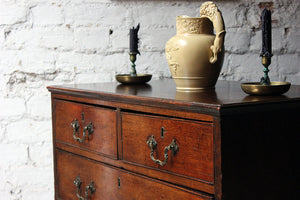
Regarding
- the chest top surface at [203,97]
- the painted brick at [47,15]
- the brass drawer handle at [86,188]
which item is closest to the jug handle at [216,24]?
the chest top surface at [203,97]

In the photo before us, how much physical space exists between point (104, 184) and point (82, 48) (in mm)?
944

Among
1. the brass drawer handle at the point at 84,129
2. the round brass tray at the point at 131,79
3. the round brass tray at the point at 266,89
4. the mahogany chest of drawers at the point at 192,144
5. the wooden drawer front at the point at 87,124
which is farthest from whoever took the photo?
the round brass tray at the point at 131,79

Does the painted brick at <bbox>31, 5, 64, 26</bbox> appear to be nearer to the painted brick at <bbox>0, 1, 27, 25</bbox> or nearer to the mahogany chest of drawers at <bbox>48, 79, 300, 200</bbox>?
the painted brick at <bbox>0, 1, 27, 25</bbox>

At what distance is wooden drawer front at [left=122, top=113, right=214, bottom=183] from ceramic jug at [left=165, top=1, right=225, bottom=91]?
0.20 metres

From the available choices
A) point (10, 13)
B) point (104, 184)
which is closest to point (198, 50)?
point (104, 184)

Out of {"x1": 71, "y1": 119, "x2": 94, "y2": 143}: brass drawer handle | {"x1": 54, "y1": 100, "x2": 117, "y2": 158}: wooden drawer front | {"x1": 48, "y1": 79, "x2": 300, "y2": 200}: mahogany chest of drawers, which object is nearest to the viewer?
{"x1": 48, "y1": 79, "x2": 300, "y2": 200}: mahogany chest of drawers

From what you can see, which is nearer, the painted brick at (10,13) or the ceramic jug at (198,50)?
the ceramic jug at (198,50)

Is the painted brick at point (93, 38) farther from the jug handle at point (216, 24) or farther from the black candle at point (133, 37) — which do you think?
the jug handle at point (216, 24)

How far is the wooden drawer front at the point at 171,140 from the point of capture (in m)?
1.23

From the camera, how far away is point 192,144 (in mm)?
1267

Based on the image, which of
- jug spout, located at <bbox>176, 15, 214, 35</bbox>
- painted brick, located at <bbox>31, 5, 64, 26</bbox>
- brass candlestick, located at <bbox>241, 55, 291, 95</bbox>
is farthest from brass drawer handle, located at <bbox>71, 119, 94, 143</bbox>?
painted brick, located at <bbox>31, 5, 64, 26</bbox>

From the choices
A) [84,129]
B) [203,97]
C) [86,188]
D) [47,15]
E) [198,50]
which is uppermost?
[47,15]

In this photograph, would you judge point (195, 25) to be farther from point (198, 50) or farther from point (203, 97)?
point (203, 97)

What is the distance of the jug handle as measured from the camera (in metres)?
1.41
